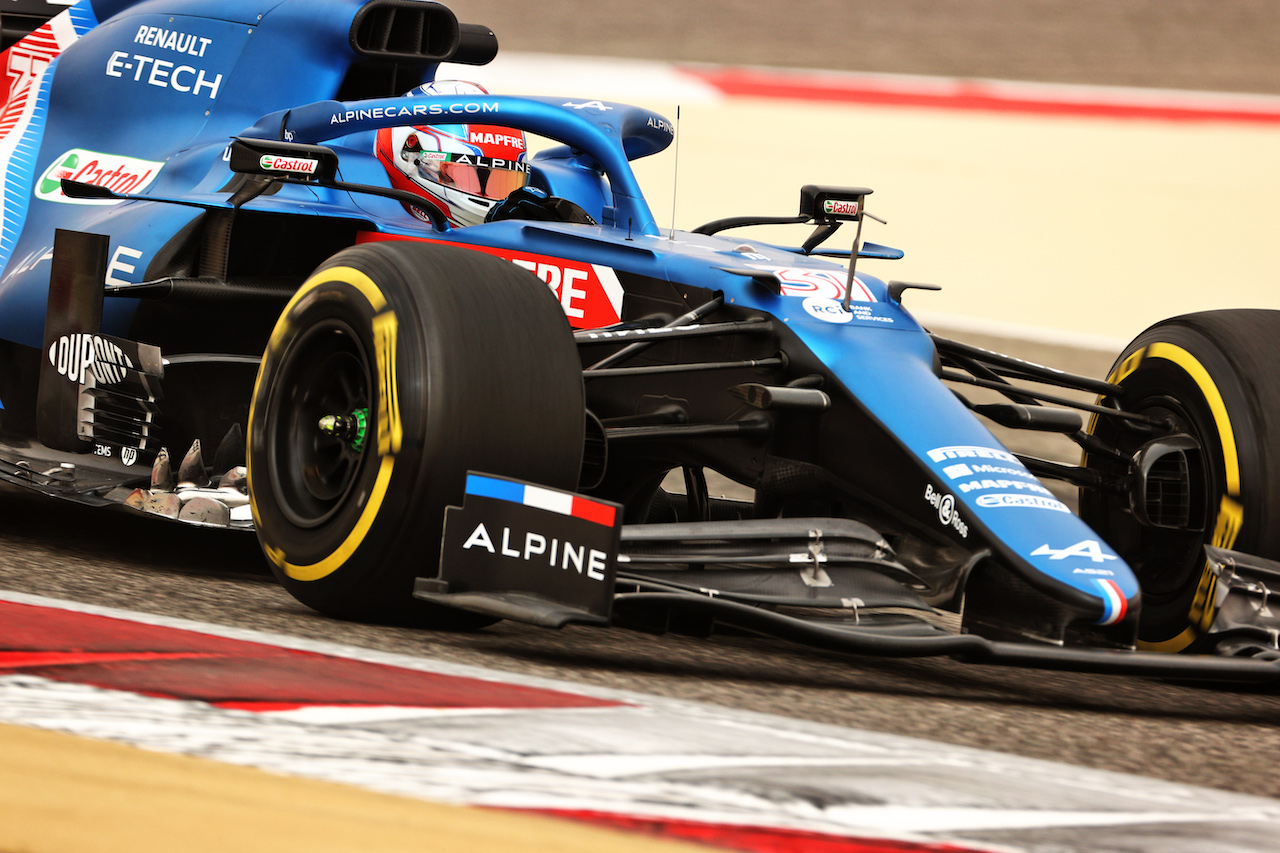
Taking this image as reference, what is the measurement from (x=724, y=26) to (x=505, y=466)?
1952cm

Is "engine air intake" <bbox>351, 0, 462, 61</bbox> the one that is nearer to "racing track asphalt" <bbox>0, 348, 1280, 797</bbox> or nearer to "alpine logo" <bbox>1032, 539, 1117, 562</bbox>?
"racing track asphalt" <bbox>0, 348, 1280, 797</bbox>

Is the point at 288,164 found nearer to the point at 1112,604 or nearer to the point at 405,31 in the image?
the point at 405,31

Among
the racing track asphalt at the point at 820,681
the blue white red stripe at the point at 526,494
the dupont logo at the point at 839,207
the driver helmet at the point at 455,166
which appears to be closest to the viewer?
the racing track asphalt at the point at 820,681

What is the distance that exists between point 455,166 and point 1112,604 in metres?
2.87

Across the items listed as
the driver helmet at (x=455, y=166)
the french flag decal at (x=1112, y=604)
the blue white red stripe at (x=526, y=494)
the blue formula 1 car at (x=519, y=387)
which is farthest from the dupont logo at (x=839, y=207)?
the blue white red stripe at (x=526, y=494)

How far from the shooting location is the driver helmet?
222 inches

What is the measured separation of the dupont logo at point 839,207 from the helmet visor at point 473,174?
1119 millimetres

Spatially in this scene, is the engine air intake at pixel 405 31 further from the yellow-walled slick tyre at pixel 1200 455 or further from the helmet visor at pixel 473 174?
the yellow-walled slick tyre at pixel 1200 455

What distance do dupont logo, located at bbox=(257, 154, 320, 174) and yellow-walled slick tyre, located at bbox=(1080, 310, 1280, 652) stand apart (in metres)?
2.49

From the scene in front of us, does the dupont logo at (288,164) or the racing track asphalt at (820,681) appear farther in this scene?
the dupont logo at (288,164)

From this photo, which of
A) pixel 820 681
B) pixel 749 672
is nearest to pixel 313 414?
pixel 749 672

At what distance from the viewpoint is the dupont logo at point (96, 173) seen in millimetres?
5777

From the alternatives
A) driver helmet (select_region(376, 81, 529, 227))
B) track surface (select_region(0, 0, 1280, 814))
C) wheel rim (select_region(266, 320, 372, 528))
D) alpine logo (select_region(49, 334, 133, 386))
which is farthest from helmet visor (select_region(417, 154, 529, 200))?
wheel rim (select_region(266, 320, 372, 528))

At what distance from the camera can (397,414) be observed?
3.70 metres
